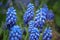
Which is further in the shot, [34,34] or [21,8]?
[21,8]

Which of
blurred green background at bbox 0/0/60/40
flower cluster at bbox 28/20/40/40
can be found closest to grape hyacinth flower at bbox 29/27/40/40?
flower cluster at bbox 28/20/40/40

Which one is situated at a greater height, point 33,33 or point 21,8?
point 21,8

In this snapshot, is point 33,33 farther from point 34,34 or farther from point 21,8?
point 21,8

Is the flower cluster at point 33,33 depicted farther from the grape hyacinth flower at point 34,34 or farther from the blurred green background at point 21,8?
the blurred green background at point 21,8

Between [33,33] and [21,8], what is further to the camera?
[21,8]

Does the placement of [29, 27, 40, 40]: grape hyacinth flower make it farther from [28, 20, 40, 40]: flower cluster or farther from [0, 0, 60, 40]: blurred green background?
[0, 0, 60, 40]: blurred green background

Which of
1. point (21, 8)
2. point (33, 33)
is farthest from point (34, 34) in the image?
point (21, 8)

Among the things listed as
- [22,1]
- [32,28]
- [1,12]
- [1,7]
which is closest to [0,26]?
[1,12]

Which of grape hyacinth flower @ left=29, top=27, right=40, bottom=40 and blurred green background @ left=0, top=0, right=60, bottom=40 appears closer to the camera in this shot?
grape hyacinth flower @ left=29, top=27, right=40, bottom=40

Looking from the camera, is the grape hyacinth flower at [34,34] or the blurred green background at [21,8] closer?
the grape hyacinth flower at [34,34]

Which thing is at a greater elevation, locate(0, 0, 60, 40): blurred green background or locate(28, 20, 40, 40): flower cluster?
locate(0, 0, 60, 40): blurred green background

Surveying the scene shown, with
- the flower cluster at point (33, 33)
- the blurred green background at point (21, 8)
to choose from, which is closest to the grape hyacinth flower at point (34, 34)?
the flower cluster at point (33, 33)
